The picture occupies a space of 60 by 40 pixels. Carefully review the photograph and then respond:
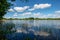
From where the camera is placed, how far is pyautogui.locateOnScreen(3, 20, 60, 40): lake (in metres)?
4.07

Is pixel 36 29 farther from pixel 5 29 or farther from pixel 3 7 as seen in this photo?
pixel 3 7

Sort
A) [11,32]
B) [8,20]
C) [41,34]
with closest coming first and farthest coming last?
[11,32], [8,20], [41,34]

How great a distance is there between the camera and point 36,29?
433 cm

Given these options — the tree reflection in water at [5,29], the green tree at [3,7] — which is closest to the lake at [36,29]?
the tree reflection in water at [5,29]

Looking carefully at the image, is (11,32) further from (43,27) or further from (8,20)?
(43,27)

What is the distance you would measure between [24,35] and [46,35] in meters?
0.67

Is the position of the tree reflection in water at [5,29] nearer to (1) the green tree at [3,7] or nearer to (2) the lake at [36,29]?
(2) the lake at [36,29]

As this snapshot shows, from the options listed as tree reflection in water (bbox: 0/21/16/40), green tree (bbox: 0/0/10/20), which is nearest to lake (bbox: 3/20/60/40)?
tree reflection in water (bbox: 0/21/16/40)

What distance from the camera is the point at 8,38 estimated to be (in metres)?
4.04

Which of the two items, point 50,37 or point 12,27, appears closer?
point 12,27

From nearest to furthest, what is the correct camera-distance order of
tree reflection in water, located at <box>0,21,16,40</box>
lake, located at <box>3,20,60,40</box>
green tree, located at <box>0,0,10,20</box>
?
1. green tree, located at <box>0,0,10,20</box>
2. tree reflection in water, located at <box>0,21,16,40</box>
3. lake, located at <box>3,20,60,40</box>

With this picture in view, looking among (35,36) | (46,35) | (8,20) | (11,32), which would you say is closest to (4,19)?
(8,20)

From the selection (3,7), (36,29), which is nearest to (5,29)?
(3,7)

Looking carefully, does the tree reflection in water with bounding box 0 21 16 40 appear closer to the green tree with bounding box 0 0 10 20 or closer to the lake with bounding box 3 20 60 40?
the lake with bounding box 3 20 60 40
